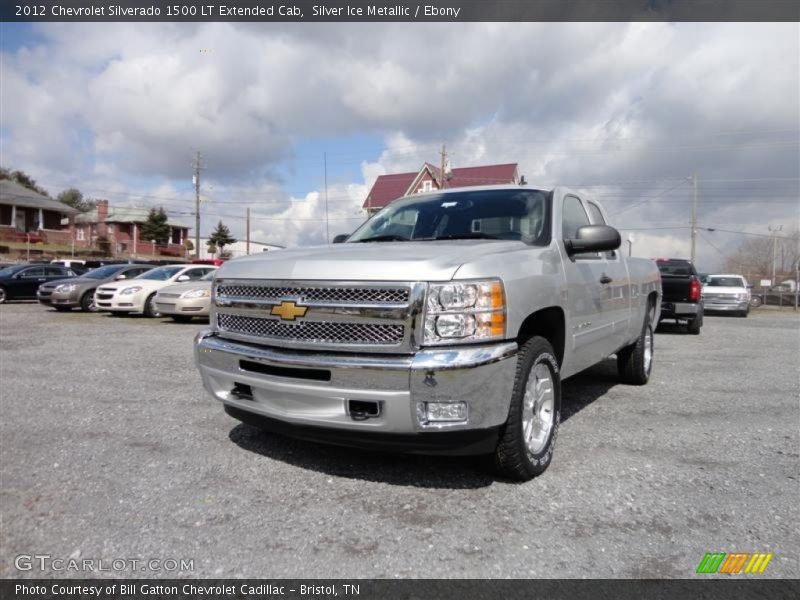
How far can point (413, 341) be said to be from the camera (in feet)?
9.62

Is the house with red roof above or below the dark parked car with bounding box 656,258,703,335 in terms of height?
above

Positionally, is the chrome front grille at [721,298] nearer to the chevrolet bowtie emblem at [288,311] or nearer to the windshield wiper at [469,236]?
the windshield wiper at [469,236]

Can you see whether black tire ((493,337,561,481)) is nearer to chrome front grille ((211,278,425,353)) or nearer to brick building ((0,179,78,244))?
chrome front grille ((211,278,425,353))

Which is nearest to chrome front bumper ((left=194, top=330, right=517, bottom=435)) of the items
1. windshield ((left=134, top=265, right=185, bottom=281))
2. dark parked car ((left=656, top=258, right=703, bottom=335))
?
dark parked car ((left=656, top=258, right=703, bottom=335))

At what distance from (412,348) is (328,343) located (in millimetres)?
508

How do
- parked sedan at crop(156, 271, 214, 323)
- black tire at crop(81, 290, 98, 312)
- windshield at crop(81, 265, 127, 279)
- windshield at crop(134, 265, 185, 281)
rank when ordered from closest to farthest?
parked sedan at crop(156, 271, 214, 323)
windshield at crop(134, 265, 185, 281)
black tire at crop(81, 290, 98, 312)
windshield at crop(81, 265, 127, 279)

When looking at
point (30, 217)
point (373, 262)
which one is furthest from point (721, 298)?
point (30, 217)

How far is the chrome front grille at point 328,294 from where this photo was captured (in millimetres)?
2996

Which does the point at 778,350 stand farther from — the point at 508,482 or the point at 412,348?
the point at 412,348

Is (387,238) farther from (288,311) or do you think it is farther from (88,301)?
(88,301)

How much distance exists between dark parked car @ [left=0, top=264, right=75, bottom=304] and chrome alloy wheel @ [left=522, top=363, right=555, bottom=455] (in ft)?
71.4

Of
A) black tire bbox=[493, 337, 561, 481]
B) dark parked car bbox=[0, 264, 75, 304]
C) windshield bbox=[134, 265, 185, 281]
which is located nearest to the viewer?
black tire bbox=[493, 337, 561, 481]

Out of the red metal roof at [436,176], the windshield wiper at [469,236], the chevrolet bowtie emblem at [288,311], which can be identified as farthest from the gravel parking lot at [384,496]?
the red metal roof at [436,176]

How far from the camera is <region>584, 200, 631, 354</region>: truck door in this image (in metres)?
4.84
